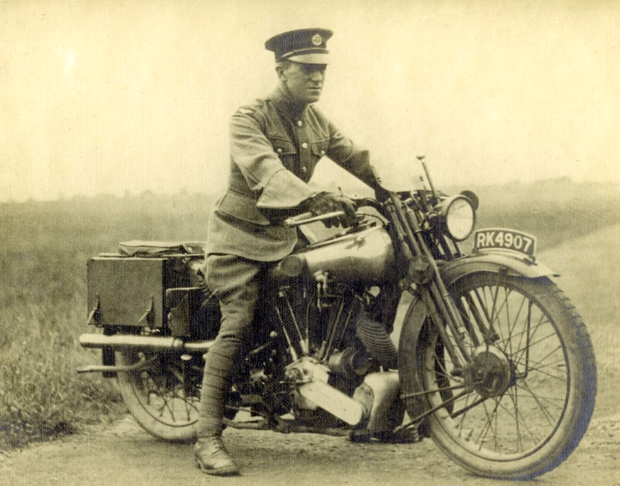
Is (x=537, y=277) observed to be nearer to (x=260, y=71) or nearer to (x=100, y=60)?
(x=260, y=71)

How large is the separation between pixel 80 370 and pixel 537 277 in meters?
2.54

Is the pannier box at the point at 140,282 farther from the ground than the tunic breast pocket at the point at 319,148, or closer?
closer

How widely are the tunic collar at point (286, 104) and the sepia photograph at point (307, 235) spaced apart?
0.01m

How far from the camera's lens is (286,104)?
3926mm

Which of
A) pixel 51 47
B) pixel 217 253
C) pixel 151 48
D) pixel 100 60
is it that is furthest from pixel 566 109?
pixel 51 47

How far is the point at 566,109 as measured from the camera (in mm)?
4301

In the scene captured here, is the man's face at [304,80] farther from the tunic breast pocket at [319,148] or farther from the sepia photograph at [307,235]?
the tunic breast pocket at [319,148]

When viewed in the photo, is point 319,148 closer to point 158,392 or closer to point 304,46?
point 304,46

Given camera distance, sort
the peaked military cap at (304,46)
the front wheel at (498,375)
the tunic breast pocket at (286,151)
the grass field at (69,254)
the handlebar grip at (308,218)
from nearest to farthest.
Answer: the front wheel at (498,375), the handlebar grip at (308,218), the peaked military cap at (304,46), the tunic breast pocket at (286,151), the grass field at (69,254)

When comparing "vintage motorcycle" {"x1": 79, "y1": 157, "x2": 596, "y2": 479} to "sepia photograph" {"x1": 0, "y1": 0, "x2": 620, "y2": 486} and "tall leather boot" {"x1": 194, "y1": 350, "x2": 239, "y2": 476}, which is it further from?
"tall leather boot" {"x1": 194, "y1": 350, "x2": 239, "y2": 476}

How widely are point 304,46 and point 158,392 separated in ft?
6.98

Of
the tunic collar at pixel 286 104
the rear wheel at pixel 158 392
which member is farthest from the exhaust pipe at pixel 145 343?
the tunic collar at pixel 286 104

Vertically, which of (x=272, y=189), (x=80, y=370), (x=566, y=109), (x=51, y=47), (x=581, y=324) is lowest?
(x=80, y=370)

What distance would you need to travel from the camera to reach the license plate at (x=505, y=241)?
333 cm
